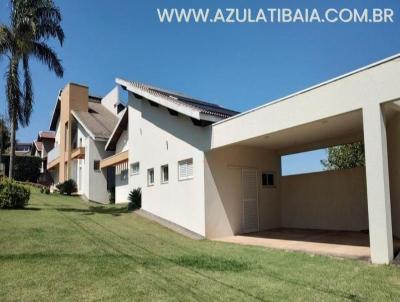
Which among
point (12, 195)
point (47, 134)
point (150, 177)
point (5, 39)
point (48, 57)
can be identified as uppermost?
point (5, 39)

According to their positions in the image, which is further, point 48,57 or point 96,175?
point 96,175

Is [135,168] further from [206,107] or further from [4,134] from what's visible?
[4,134]

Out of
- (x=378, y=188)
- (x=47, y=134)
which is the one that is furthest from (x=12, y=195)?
(x=47, y=134)

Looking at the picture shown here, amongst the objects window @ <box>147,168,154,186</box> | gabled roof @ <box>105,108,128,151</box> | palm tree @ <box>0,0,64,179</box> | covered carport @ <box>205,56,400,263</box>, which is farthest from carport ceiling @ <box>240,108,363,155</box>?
palm tree @ <box>0,0,64,179</box>

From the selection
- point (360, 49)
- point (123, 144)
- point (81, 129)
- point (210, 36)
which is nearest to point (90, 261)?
point (210, 36)

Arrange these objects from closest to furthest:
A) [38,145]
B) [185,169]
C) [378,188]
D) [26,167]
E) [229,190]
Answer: [378,188]
[229,190]
[185,169]
[26,167]
[38,145]

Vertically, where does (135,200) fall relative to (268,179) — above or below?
below

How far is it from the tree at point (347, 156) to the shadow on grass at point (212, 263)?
80.0ft

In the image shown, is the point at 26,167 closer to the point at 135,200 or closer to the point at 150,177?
the point at 135,200

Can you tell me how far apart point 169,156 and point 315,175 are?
250 inches

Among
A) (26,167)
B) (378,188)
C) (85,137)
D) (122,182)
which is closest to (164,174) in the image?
(122,182)

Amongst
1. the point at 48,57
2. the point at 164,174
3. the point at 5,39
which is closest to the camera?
the point at 164,174

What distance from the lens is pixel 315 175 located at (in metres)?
16.1

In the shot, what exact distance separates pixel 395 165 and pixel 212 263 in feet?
20.8
